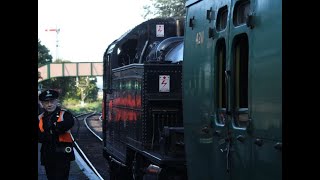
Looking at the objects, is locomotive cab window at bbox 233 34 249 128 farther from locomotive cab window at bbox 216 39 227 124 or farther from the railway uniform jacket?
the railway uniform jacket

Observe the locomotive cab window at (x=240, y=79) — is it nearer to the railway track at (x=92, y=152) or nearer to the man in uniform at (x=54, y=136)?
the man in uniform at (x=54, y=136)

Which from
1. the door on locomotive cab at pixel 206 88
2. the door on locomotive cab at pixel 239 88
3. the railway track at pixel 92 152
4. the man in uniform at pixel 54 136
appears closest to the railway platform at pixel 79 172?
the railway track at pixel 92 152

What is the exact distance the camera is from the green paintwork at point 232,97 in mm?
3129

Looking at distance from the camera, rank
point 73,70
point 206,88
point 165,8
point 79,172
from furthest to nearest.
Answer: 1. point 73,70
2. point 165,8
3. point 79,172
4. point 206,88

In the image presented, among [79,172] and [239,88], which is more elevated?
[239,88]

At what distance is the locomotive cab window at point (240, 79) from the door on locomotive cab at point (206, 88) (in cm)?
16

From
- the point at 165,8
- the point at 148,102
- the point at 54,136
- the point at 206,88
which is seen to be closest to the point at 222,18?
the point at 206,88

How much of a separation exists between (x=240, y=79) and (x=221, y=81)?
1.40 feet

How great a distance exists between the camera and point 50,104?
6582 mm

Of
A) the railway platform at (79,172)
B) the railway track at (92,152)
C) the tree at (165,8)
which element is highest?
the tree at (165,8)

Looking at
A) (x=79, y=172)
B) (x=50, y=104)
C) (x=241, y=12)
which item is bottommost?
(x=79, y=172)

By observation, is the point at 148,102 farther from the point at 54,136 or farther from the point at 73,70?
the point at 73,70

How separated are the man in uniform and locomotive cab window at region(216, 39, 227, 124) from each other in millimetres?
2782

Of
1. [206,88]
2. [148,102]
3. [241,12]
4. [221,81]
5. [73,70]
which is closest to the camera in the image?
[241,12]
